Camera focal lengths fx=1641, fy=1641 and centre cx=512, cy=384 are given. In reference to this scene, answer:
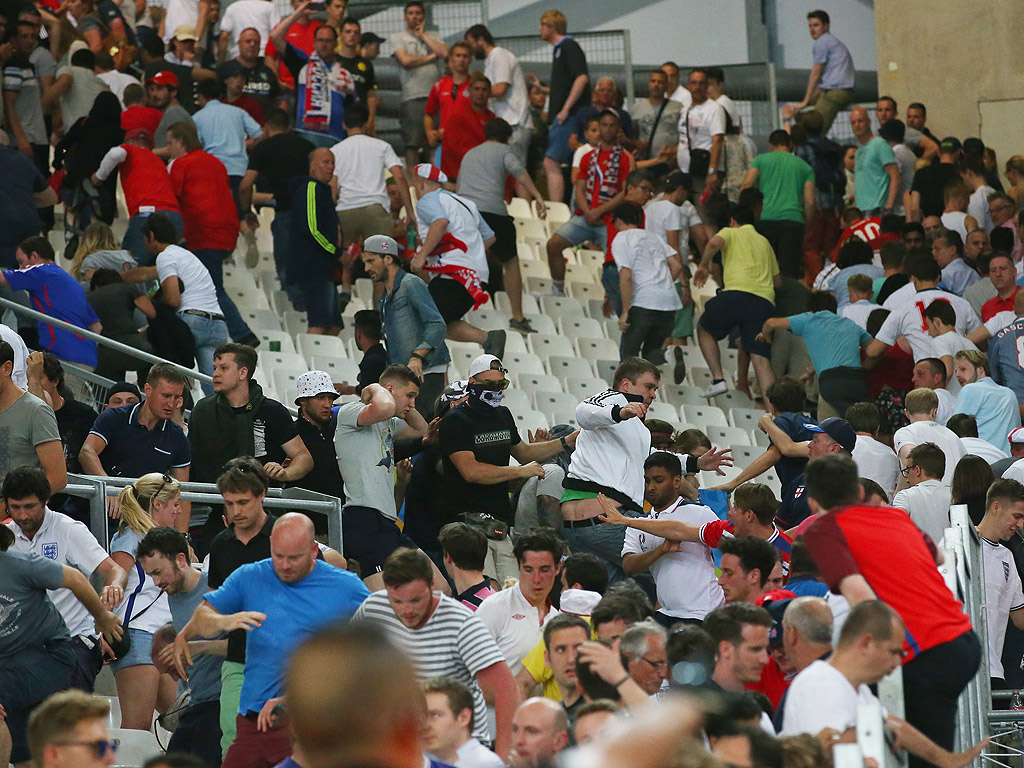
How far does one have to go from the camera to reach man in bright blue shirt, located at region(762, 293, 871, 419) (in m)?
11.1

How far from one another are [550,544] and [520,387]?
5281mm

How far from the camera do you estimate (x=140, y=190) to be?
1134cm

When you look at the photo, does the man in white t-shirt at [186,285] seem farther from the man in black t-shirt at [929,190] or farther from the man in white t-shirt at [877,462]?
the man in black t-shirt at [929,190]

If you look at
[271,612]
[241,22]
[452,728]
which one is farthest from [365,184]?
[452,728]

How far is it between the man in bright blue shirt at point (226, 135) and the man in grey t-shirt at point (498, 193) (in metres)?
1.74

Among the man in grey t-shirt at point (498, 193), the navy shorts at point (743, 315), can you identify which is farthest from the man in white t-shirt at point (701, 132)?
the navy shorts at point (743, 315)

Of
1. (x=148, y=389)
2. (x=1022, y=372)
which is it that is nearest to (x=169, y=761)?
(x=148, y=389)

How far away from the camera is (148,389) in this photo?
8.14 meters

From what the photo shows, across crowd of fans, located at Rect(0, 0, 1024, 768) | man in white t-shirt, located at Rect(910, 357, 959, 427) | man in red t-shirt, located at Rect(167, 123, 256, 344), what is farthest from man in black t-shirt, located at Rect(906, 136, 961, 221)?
man in red t-shirt, located at Rect(167, 123, 256, 344)

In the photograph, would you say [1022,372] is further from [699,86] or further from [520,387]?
[699,86]

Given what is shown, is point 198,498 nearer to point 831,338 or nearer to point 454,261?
point 454,261

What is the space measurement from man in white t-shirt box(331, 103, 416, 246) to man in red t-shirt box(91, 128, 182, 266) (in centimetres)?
140

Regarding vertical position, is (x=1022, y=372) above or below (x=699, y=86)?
below

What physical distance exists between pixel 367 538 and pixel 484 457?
2.44 feet
